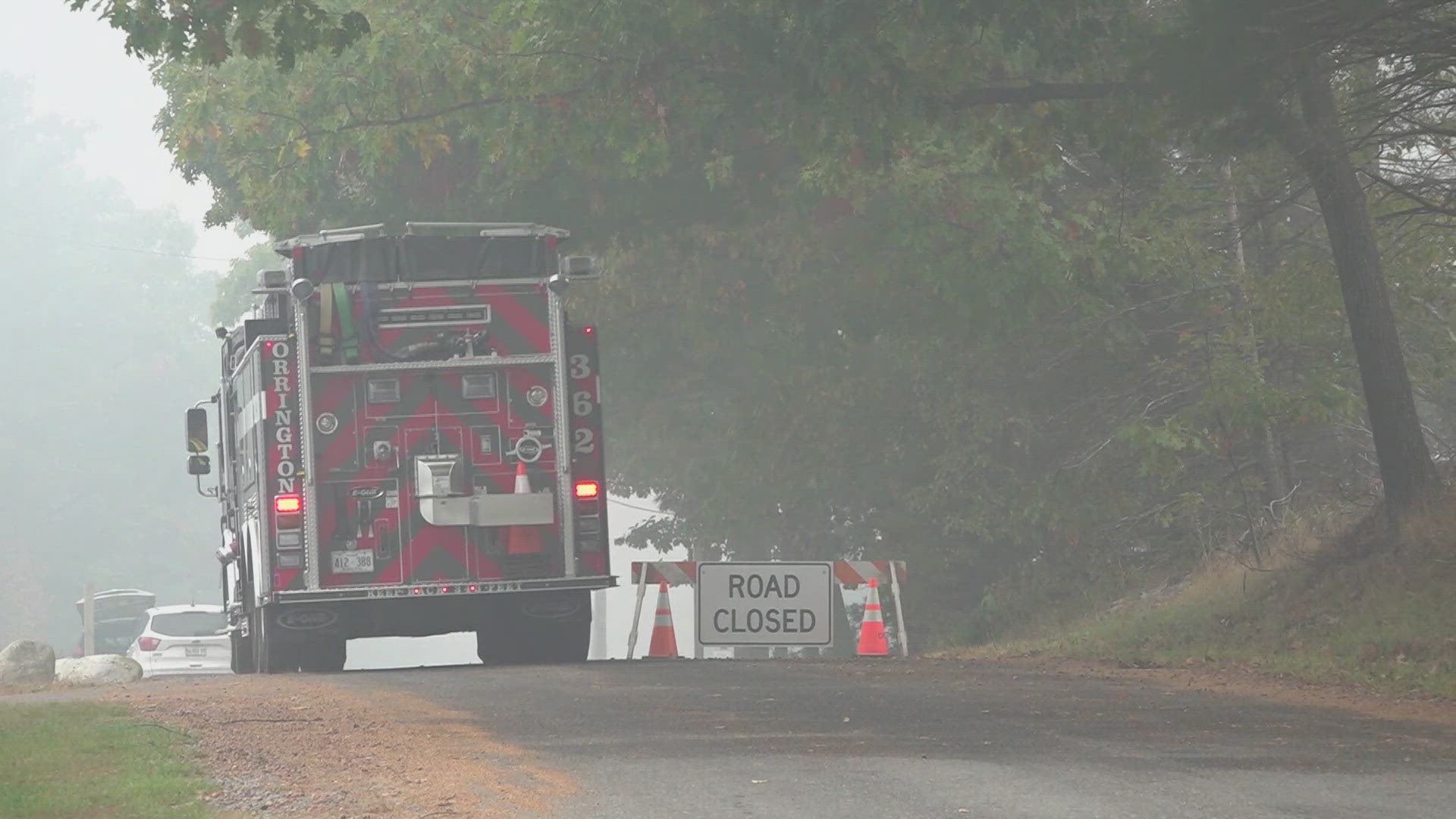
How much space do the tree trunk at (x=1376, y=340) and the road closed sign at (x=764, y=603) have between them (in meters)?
4.94

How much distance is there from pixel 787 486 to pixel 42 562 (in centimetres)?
5749

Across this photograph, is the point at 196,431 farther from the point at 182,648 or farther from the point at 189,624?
the point at 189,624

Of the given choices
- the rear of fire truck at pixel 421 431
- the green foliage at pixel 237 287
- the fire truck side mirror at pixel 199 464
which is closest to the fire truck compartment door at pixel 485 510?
the rear of fire truck at pixel 421 431

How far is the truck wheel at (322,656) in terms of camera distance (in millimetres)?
18422

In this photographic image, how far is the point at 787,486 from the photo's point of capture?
102 ft

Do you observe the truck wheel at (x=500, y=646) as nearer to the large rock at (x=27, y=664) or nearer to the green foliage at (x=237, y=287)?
the large rock at (x=27, y=664)

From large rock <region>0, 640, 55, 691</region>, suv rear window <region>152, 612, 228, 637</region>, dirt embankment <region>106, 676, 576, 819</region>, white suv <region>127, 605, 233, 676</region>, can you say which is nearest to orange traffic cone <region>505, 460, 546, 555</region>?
dirt embankment <region>106, 676, 576, 819</region>

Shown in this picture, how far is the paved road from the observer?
28.9 feet

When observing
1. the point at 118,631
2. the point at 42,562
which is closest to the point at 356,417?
the point at 118,631

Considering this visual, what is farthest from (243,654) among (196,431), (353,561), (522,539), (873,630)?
(873,630)

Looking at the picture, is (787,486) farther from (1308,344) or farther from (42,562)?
(42,562)

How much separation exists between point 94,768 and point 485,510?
6791 millimetres

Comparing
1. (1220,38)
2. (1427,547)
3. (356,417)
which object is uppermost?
(1220,38)

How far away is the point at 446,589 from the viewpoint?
17.3 meters
